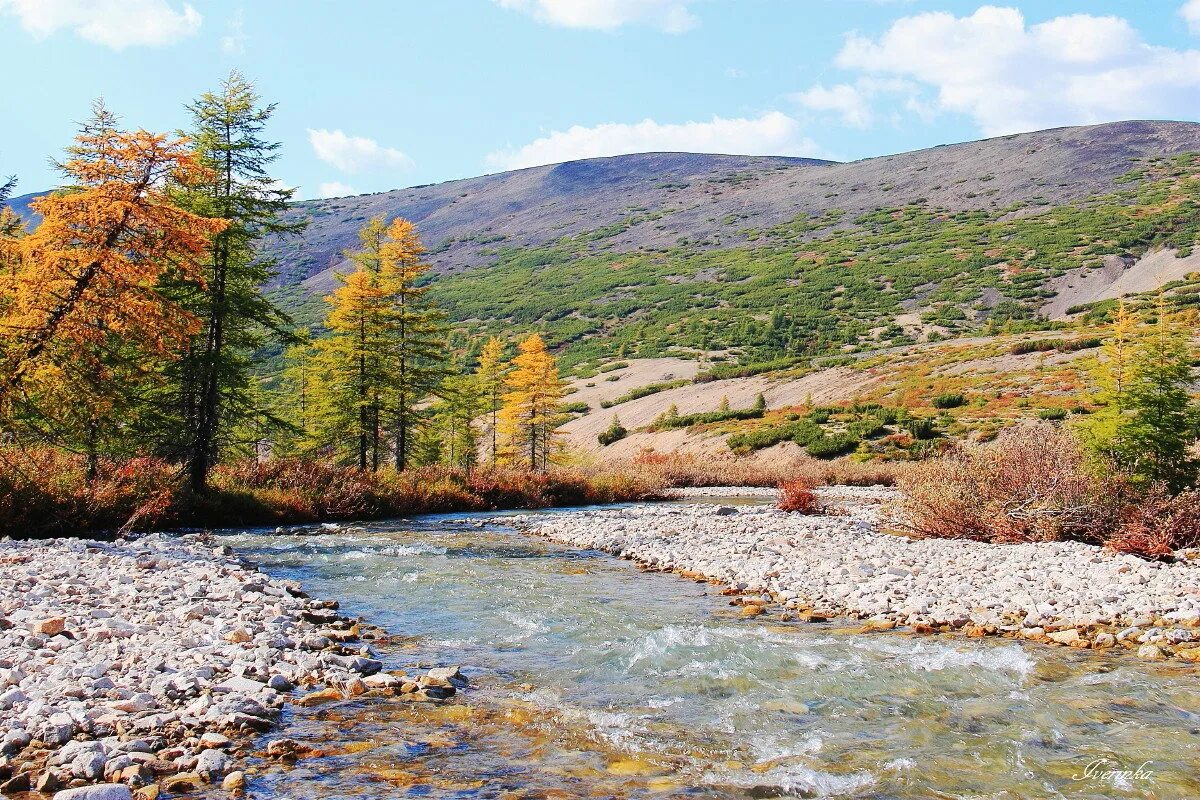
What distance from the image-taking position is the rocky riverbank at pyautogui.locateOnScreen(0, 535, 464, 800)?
4.84 metres

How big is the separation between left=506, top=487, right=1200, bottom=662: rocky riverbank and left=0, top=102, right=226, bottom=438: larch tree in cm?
921

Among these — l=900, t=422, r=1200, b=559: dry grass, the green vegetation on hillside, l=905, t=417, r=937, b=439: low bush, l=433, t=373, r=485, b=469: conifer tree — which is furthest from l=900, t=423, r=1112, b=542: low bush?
the green vegetation on hillside

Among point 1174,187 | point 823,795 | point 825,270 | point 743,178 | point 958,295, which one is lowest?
point 823,795

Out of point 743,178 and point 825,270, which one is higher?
point 743,178

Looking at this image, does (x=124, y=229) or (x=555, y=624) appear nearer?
(x=555, y=624)

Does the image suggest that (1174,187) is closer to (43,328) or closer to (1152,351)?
(1152,351)

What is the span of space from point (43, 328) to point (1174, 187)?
111 metres

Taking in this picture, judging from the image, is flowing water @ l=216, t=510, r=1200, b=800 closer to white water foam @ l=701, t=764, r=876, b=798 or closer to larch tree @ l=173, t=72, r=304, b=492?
white water foam @ l=701, t=764, r=876, b=798

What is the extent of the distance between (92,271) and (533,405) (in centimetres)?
2418

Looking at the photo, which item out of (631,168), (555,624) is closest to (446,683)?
(555,624)

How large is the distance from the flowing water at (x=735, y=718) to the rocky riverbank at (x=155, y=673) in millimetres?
374

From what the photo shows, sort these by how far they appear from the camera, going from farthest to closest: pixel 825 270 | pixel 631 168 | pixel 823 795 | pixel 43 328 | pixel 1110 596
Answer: pixel 631 168
pixel 825 270
pixel 43 328
pixel 1110 596
pixel 823 795

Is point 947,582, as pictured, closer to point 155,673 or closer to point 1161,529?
point 1161,529

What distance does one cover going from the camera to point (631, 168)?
165m
